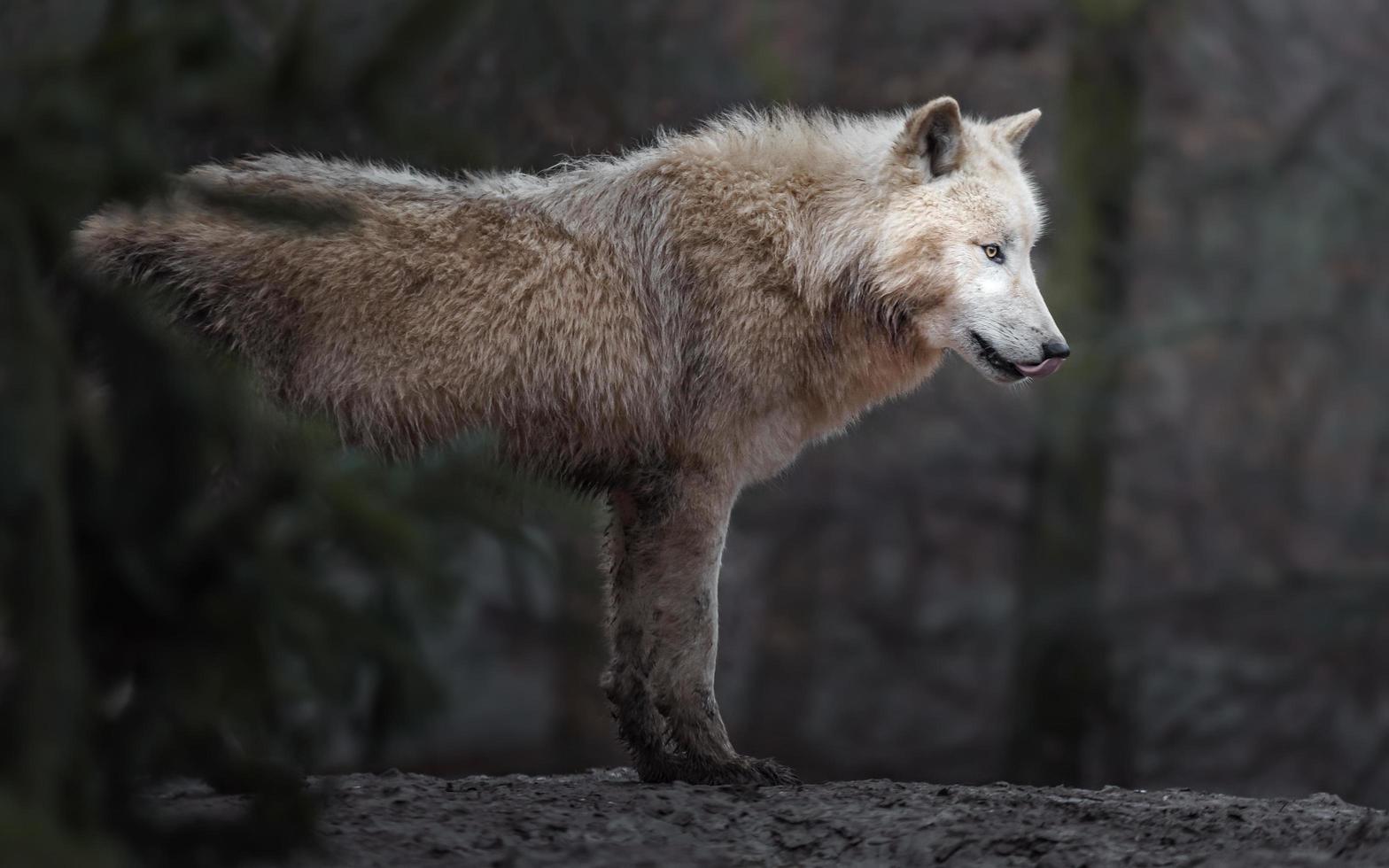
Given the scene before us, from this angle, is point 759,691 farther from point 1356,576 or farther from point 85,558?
point 85,558

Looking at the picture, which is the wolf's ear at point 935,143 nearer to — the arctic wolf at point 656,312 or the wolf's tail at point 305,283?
the arctic wolf at point 656,312

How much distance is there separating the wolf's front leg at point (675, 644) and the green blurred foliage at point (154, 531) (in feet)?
7.97

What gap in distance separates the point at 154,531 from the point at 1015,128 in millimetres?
4388

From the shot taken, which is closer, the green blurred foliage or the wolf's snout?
the green blurred foliage

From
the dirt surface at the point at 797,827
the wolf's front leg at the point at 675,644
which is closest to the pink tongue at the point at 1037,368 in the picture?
the wolf's front leg at the point at 675,644

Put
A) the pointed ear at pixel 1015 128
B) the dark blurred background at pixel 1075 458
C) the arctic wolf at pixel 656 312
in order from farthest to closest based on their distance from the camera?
the dark blurred background at pixel 1075 458 → the pointed ear at pixel 1015 128 → the arctic wolf at pixel 656 312

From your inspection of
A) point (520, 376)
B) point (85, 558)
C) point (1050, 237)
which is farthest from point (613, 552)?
point (1050, 237)

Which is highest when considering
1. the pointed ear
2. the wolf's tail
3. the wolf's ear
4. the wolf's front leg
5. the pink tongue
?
the pointed ear

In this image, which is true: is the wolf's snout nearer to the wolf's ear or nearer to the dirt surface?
the wolf's ear

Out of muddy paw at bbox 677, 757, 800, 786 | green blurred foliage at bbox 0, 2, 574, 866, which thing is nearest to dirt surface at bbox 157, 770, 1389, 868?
muddy paw at bbox 677, 757, 800, 786

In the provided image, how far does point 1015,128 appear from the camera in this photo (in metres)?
5.96

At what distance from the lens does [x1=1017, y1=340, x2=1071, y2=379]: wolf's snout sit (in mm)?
5172

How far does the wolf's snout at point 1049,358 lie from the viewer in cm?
517

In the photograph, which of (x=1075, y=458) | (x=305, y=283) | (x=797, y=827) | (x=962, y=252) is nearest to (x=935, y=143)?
(x=962, y=252)
